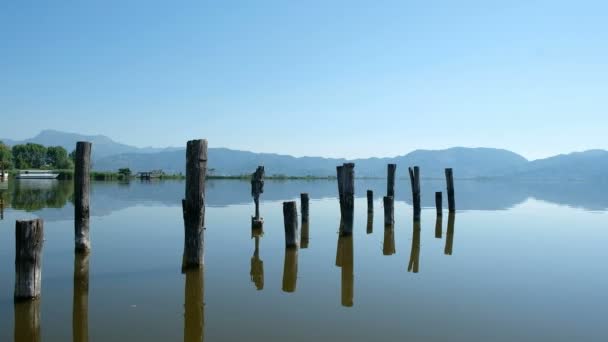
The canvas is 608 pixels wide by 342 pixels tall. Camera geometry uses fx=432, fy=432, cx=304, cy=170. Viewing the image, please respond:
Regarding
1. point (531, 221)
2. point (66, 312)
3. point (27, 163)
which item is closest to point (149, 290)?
point (66, 312)

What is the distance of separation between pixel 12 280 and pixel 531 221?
27266 millimetres

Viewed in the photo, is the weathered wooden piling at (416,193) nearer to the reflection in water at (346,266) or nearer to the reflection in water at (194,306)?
the reflection in water at (346,266)

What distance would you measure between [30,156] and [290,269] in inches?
5393

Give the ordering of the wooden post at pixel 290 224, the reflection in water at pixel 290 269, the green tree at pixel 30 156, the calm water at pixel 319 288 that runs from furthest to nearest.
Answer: the green tree at pixel 30 156
the wooden post at pixel 290 224
the reflection in water at pixel 290 269
the calm water at pixel 319 288

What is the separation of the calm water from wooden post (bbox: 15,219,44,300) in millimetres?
384

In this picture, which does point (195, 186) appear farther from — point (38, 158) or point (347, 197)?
point (38, 158)

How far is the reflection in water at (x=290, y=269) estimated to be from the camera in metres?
10.7

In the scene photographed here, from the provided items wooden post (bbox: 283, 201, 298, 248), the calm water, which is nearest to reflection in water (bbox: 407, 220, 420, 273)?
the calm water

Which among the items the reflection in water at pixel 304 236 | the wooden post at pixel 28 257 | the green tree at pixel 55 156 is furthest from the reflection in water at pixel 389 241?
the green tree at pixel 55 156

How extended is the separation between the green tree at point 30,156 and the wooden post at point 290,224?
130 metres

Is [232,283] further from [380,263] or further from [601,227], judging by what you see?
[601,227]

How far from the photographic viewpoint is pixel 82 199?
527 inches

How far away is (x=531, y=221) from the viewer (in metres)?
27.3

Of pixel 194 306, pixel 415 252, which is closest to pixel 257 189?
pixel 415 252
